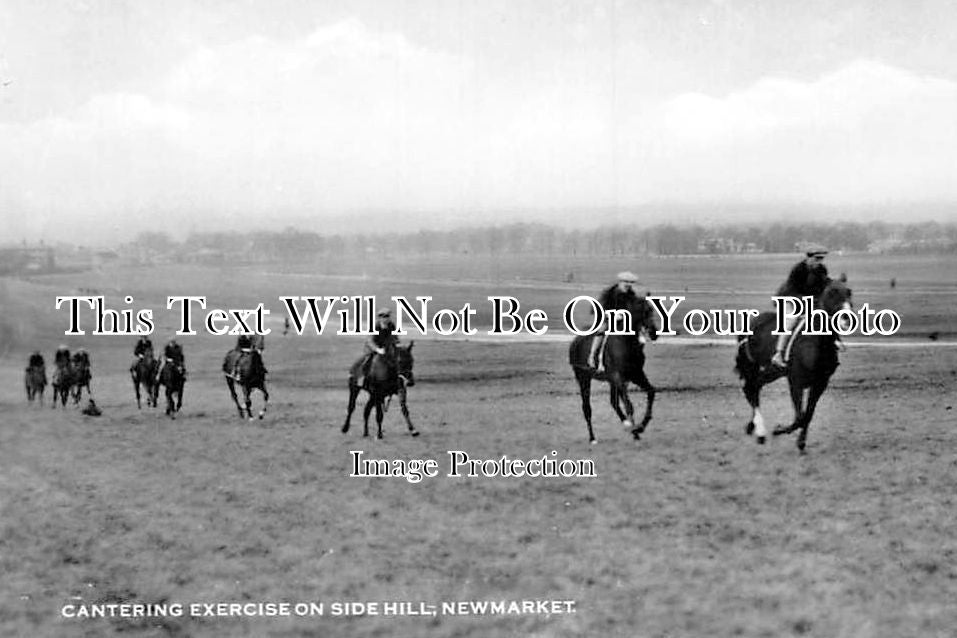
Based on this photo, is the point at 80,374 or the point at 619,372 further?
the point at 80,374

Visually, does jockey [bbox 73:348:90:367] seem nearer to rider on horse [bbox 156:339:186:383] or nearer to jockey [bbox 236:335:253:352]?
rider on horse [bbox 156:339:186:383]

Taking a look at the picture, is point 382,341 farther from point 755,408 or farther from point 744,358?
point 755,408

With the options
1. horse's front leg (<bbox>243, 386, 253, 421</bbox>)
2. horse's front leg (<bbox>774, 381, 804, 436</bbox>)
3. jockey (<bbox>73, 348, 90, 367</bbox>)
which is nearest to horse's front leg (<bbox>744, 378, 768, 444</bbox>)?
horse's front leg (<bbox>774, 381, 804, 436</bbox>)

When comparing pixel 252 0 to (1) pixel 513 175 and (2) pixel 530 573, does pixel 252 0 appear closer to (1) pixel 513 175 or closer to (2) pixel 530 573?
(1) pixel 513 175

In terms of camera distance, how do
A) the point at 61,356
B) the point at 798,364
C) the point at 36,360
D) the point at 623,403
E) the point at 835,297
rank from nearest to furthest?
the point at 835,297, the point at 798,364, the point at 623,403, the point at 61,356, the point at 36,360

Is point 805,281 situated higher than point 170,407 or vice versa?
point 805,281

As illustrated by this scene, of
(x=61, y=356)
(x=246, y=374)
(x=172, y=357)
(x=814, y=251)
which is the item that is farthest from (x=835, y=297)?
(x=61, y=356)

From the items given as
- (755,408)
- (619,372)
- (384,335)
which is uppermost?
(384,335)
